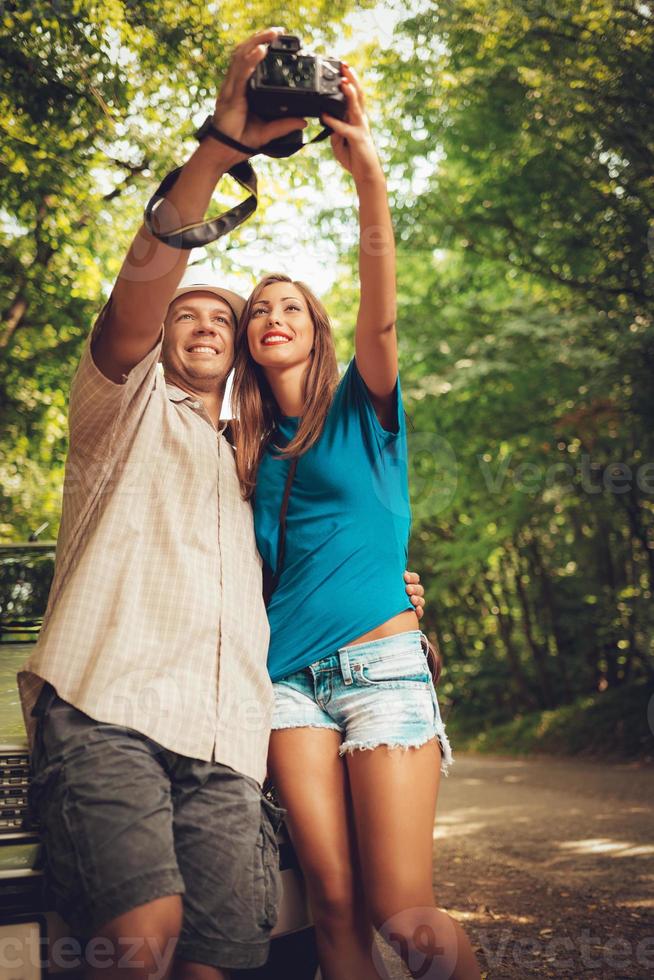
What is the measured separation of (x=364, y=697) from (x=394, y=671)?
108mm

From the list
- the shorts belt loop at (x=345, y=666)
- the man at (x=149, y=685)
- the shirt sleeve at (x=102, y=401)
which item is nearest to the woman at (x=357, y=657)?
the shorts belt loop at (x=345, y=666)

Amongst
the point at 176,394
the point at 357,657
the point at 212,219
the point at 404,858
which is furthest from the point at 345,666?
the point at 212,219

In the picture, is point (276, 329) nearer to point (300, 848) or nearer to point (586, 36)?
point (300, 848)

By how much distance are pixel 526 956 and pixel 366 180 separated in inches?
132

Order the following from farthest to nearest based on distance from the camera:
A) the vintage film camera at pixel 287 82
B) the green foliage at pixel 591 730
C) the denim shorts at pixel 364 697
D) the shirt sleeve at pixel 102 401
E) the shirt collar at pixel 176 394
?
the green foliage at pixel 591 730 → the shirt collar at pixel 176 394 → the denim shorts at pixel 364 697 → the shirt sleeve at pixel 102 401 → the vintage film camera at pixel 287 82

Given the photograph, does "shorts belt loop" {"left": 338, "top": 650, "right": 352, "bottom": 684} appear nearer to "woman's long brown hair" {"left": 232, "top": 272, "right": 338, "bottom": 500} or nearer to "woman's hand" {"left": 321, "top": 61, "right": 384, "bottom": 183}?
"woman's long brown hair" {"left": 232, "top": 272, "right": 338, "bottom": 500}

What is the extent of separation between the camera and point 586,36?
791 centimetres

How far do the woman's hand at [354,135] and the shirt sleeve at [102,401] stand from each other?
64 cm

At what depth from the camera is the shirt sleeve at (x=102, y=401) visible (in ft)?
6.66

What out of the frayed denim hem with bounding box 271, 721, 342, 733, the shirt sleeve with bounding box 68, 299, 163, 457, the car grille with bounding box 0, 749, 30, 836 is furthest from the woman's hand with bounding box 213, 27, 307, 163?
the car grille with bounding box 0, 749, 30, 836

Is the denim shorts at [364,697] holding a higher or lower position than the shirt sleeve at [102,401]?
lower

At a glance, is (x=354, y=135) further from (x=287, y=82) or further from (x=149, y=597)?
(x=149, y=597)

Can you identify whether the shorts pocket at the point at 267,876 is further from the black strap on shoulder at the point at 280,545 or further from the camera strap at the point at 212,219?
the camera strap at the point at 212,219

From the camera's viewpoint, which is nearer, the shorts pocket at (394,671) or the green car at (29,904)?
the green car at (29,904)
